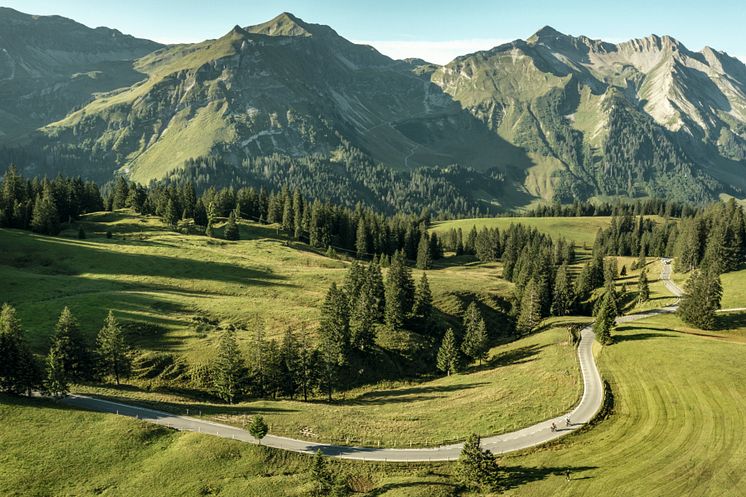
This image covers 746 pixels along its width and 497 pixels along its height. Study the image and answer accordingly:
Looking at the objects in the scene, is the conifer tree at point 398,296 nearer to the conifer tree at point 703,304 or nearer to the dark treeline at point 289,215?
the dark treeline at point 289,215

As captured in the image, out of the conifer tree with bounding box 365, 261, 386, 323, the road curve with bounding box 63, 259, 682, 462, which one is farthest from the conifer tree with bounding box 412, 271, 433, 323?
the road curve with bounding box 63, 259, 682, 462

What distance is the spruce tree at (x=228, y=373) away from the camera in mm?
63188

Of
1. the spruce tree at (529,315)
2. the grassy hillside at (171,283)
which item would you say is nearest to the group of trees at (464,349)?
the spruce tree at (529,315)

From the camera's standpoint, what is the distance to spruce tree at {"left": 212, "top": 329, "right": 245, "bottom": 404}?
207ft

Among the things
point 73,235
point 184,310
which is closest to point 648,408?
point 184,310

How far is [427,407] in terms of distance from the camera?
193 ft

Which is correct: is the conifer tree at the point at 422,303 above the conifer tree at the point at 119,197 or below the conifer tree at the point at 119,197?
below

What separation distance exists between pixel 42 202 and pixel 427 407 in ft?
430

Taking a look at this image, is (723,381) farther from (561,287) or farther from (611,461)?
(561,287)

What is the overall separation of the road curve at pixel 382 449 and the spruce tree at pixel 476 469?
5.18m

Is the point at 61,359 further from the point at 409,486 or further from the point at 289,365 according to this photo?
the point at 409,486

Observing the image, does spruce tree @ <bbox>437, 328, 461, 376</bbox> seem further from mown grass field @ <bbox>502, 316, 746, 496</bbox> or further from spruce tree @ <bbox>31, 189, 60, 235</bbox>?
spruce tree @ <bbox>31, 189, 60, 235</bbox>

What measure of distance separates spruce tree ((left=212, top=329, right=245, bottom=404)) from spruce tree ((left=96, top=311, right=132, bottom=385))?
13.4 meters

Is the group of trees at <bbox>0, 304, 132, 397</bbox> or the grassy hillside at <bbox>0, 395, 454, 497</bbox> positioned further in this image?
the group of trees at <bbox>0, 304, 132, 397</bbox>
